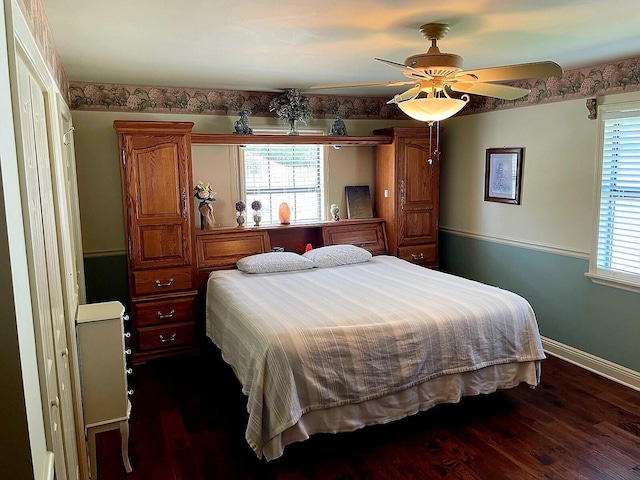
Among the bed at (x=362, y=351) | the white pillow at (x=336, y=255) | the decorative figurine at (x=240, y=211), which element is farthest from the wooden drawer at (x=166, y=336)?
the white pillow at (x=336, y=255)

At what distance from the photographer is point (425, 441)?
2.89m

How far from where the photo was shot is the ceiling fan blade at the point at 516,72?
7.25ft

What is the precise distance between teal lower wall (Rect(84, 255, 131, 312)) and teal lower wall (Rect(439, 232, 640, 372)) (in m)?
3.49

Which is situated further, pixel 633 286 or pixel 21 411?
pixel 633 286

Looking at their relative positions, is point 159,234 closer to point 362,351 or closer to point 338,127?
point 338,127

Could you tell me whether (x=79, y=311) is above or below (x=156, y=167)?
below

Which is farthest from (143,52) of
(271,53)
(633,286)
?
(633,286)

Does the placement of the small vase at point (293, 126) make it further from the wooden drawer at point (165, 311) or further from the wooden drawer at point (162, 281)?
the wooden drawer at point (165, 311)

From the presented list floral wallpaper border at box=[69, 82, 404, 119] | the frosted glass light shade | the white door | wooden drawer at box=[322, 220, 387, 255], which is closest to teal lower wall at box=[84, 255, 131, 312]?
floral wallpaper border at box=[69, 82, 404, 119]

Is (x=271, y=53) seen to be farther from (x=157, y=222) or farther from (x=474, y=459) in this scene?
(x=474, y=459)

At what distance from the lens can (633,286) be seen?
3500 millimetres

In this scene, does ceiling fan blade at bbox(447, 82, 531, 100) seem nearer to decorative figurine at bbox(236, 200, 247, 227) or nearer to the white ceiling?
the white ceiling

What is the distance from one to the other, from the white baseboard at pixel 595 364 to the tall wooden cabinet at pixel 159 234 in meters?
3.19

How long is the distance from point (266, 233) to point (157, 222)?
3.36ft
